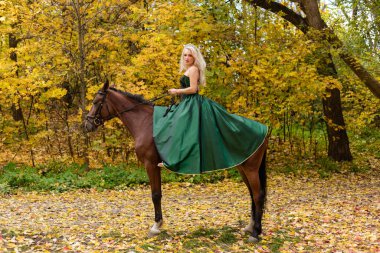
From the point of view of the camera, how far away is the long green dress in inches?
226

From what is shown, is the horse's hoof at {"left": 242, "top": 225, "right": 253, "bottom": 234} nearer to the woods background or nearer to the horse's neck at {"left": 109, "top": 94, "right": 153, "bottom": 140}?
the horse's neck at {"left": 109, "top": 94, "right": 153, "bottom": 140}

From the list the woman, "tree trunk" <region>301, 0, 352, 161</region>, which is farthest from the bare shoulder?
"tree trunk" <region>301, 0, 352, 161</region>

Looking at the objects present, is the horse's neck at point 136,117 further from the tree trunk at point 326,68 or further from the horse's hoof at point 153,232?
the tree trunk at point 326,68

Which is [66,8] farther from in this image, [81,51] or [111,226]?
[111,226]

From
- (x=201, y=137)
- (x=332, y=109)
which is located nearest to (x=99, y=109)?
(x=201, y=137)

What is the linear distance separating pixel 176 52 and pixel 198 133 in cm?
560

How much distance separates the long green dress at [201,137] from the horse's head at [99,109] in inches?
33.0

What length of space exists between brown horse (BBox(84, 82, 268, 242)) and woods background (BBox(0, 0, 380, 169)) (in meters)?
4.42

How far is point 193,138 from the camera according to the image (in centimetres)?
573

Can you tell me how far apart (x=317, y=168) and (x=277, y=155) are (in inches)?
57.7

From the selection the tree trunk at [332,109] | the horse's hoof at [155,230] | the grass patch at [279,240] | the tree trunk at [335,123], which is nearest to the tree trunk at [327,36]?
the tree trunk at [332,109]

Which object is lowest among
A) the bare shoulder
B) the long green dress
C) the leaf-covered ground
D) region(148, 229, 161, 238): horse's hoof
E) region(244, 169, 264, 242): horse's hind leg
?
the leaf-covered ground

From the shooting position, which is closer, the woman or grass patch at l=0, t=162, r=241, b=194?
the woman

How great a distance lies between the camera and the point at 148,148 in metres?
6.05
